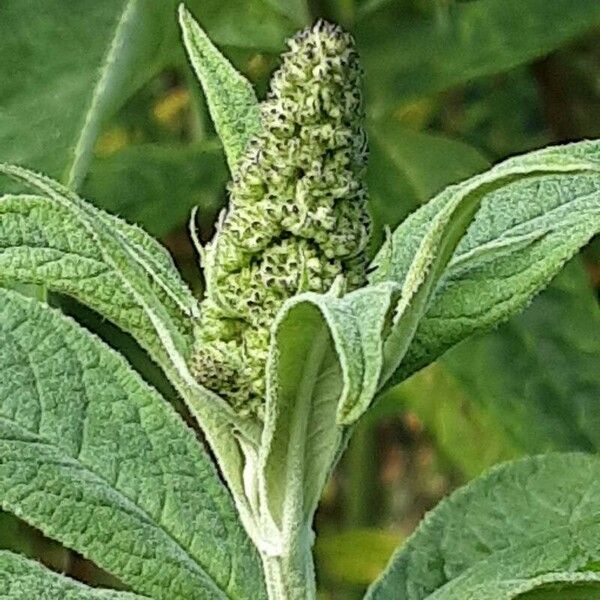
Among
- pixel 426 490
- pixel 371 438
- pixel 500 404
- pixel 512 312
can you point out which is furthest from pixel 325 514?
pixel 512 312

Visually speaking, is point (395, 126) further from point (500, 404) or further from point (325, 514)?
point (325, 514)

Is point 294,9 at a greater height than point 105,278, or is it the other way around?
point 294,9

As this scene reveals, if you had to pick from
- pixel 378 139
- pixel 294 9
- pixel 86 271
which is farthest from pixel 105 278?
pixel 378 139

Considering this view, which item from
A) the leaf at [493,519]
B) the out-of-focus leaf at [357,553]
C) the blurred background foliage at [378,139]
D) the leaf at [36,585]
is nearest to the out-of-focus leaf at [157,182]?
the blurred background foliage at [378,139]

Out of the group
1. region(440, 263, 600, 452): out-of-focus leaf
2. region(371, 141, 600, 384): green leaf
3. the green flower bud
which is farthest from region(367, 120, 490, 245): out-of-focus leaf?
the green flower bud

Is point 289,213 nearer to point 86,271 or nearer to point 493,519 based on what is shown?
point 86,271

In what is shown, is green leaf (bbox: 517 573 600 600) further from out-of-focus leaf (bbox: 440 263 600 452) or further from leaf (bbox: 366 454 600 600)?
out-of-focus leaf (bbox: 440 263 600 452)
